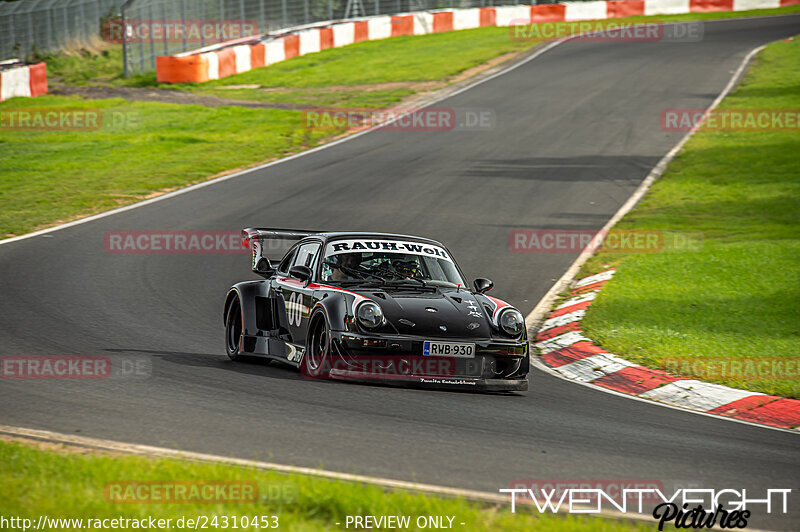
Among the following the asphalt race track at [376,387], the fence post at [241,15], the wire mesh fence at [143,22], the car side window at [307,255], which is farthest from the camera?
the fence post at [241,15]

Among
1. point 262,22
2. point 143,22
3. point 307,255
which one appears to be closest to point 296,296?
point 307,255

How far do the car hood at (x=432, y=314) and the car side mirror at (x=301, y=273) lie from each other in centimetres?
70

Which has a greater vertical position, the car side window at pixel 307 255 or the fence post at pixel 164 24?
the fence post at pixel 164 24

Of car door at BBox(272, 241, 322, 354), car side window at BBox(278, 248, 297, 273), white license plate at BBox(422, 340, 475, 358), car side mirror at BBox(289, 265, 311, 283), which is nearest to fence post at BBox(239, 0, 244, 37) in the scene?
car side window at BBox(278, 248, 297, 273)

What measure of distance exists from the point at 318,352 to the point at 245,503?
3.95 metres

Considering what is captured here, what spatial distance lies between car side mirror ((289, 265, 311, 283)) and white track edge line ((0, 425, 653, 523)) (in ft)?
10.7

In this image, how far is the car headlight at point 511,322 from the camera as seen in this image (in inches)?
351

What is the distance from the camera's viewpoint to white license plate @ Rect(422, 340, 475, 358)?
8539 mm

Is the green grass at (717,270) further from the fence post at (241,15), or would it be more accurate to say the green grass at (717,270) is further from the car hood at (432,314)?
the fence post at (241,15)

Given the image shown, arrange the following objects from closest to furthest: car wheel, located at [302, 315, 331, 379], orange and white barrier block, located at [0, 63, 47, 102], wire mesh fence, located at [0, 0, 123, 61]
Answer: car wheel, located at [302, 315, 331, 379] → orange and white barrier block, located at [0, 63, 47, 102] → wire mesh fence, located at [0, 0, 123, 61]

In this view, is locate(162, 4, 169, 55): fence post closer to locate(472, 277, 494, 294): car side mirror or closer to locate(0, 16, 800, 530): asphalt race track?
locate(0, 16, 800, 530): asphalt race track

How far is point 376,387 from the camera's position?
8.51 m

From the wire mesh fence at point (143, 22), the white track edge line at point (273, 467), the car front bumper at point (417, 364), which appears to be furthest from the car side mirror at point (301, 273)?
the wire mesh fence at point (143, 22)

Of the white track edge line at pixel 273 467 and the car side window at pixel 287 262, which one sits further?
the car side window at pixel 287 262
